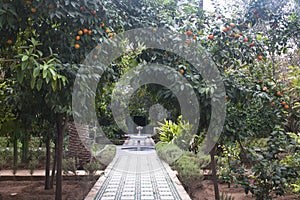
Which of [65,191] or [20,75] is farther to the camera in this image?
[65,191]

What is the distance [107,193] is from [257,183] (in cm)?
202

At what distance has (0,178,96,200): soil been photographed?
434cm

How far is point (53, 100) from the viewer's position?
269cm

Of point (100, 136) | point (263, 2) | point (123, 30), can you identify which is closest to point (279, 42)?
point (263, 2)

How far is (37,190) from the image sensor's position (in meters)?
4.93

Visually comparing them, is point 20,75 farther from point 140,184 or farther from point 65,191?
point 140,184

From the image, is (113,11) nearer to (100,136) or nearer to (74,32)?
(74,32)

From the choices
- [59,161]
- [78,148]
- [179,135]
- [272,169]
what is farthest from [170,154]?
[272,169]

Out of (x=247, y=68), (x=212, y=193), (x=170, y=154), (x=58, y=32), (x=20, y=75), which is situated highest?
(x=58, y=32)

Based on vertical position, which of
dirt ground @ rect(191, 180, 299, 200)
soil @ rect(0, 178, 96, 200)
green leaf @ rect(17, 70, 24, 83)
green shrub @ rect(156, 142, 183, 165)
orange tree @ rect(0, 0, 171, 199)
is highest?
orange tree @ rect(0, 0, 171, 199)

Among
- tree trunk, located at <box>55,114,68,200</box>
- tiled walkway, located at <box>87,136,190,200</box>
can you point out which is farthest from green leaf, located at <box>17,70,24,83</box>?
tiled walkway, located at <box>87,136,190,200</box>

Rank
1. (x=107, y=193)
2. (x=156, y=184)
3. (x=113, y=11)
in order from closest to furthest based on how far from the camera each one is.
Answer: (x=113, y=11) → (x=107, y=193) → (x=156, y=184)

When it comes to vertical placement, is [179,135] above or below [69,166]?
above

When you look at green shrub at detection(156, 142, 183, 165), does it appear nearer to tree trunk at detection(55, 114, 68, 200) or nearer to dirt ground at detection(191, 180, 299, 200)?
dirt ground at detection(191, 180, 299, 200)
